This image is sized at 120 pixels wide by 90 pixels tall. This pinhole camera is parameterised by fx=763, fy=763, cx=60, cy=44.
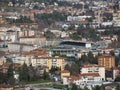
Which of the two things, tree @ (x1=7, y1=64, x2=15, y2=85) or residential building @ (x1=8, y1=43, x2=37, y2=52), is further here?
residential building @ (x1=8, y1=43, x2=37, y2=52)

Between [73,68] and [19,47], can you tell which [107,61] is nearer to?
[73,68]

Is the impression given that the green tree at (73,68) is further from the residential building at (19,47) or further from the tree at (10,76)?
the residential building at (19,47)

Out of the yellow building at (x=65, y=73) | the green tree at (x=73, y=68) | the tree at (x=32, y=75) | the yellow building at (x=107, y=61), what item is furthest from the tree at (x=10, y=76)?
the yellow building at (x=107, y=61)

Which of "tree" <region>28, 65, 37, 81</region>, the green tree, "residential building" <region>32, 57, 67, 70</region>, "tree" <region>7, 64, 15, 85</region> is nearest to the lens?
"tree" <region>7, 64, 15, 85</region>

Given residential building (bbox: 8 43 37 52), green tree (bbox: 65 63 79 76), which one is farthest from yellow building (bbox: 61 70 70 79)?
residential building (bbox: 8 43 37 52)

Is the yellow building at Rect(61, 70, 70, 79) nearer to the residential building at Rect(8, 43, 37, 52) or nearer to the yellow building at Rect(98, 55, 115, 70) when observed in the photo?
the yellow building at Rect(98, 55, 115, 70)

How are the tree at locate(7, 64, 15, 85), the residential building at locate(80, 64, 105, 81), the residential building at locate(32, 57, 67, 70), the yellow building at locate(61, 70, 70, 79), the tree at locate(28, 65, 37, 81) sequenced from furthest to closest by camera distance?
the residential building at locate(32, 57, 67, 70)
the residential building at locate(80, 64, 105, 81)
the yellow building at locate(61, 70, 70, 79)
the tree at locate(28, 65, 37, 81)
the tree at locate(7, 64, 15, 85)

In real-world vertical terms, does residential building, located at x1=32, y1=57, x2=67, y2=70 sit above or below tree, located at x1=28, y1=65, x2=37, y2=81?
below

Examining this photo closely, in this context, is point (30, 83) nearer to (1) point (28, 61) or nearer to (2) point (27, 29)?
(1) point (28, 61)

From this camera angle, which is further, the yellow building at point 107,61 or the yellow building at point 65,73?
the yellow building at point 107,61

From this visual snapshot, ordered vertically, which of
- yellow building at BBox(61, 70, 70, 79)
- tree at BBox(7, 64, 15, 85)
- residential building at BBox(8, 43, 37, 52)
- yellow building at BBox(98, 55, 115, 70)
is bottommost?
residential building at BBox(8, 43, 37, 52)
